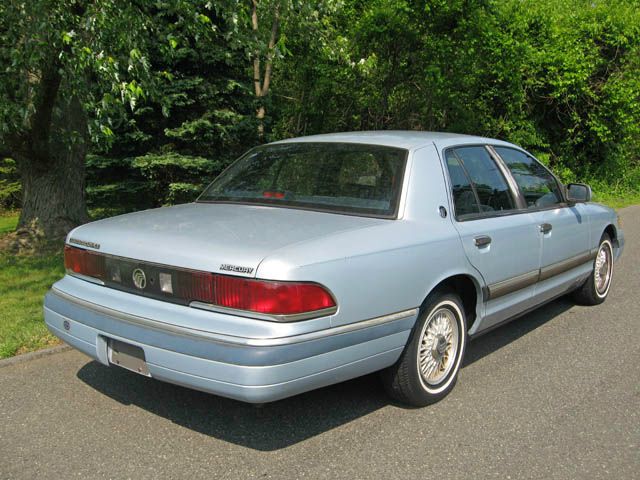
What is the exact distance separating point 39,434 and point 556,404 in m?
2.96

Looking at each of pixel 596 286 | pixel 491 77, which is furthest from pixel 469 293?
pixel 491 77

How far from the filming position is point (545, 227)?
484cm

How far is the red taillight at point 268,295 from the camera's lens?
295cm

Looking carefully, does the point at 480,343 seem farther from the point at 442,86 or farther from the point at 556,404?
the point at 442,86

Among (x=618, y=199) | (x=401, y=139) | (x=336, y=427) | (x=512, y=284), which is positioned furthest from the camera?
(x=618, y=199)

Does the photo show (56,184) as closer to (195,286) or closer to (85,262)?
(85,262)

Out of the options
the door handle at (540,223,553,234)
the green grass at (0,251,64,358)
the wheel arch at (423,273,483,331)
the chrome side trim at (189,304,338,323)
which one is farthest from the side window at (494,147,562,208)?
the green grass at (0,251,64,358)

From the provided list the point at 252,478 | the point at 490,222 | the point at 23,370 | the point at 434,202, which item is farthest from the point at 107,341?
the point at 490,222

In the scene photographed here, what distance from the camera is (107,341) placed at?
3457 millimetres

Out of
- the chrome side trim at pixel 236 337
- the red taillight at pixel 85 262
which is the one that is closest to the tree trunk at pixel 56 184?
the red taillight at pixel 85 262

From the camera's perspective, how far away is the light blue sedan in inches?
118

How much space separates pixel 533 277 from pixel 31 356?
144 inches

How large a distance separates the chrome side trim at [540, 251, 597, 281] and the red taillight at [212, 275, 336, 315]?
2.45 m

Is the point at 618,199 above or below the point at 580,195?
below
